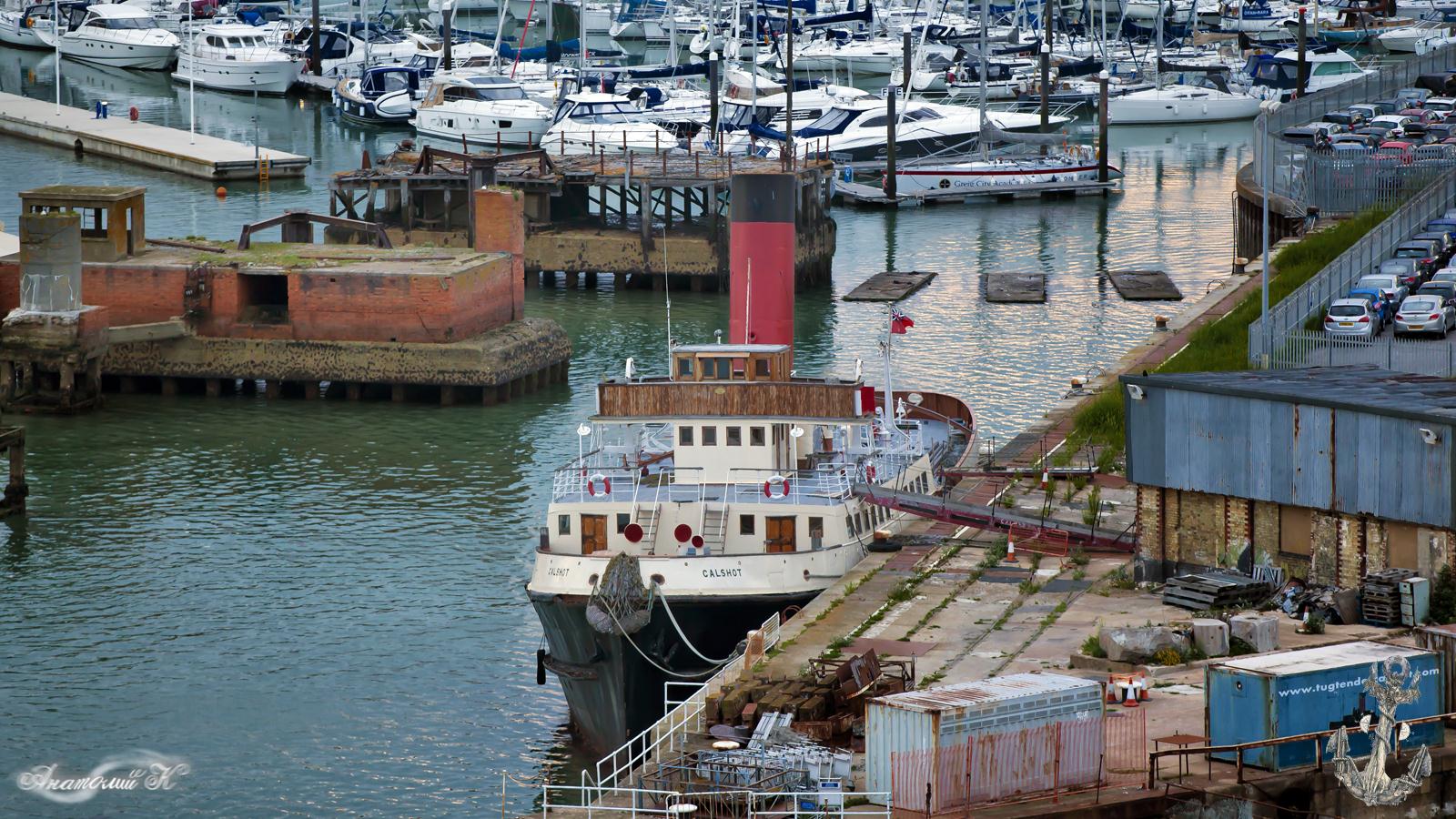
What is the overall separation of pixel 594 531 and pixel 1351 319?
27826 mm

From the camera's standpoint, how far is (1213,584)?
37781 millimetres

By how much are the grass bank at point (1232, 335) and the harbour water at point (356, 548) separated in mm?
5458

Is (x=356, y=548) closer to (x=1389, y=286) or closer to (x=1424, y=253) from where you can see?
(x=1389, y=286)

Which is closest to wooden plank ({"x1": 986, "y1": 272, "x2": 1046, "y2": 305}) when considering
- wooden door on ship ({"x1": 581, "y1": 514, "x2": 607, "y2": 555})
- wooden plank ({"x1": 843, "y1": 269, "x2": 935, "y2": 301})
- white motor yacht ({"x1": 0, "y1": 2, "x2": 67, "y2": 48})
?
wooden plank ({"x1": 843, "y1": 269, "x2": 935, "y2": 301})

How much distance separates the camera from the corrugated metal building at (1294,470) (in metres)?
36.6

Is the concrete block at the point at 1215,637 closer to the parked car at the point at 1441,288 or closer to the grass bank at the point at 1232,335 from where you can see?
the grass bank at the point at 1232,335

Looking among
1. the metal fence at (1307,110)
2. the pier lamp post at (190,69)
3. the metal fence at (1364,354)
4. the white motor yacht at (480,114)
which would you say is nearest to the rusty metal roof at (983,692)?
the metal fence at (1364,354)

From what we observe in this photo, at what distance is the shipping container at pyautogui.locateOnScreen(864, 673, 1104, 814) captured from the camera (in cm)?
2802

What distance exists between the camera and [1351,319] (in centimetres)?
6069

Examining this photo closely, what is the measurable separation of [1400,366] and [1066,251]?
43.6 metres

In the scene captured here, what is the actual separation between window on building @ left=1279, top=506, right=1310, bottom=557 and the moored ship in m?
8.03

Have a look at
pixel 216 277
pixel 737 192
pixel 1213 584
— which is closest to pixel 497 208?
pixel 216 277

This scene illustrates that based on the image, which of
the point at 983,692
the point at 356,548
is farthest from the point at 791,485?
the point at 356,548
